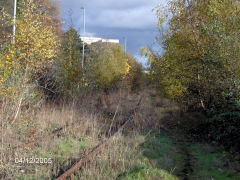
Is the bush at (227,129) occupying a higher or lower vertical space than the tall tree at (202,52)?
lower

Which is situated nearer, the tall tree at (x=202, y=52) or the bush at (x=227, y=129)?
the bush at (x=227, y=129)

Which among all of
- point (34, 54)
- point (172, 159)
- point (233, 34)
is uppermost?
point (233, 34)

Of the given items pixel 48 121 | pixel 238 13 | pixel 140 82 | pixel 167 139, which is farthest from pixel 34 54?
pixel 140 82

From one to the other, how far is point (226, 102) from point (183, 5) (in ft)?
18.8

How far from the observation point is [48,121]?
37.3 feet

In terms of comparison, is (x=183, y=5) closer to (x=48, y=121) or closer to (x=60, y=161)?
(x=48, y=121)
